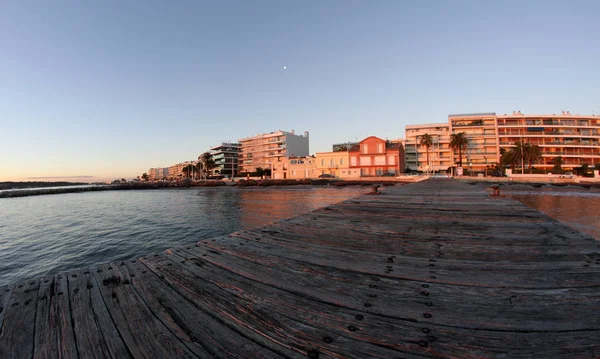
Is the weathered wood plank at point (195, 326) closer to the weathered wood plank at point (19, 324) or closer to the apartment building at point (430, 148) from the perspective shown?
the weathered wood plank at point (19, 324)

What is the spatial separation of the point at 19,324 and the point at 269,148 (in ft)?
332

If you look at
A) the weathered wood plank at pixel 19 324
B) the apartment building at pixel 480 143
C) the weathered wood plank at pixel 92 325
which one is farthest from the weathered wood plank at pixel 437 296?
the apartment building at pixel 480 143

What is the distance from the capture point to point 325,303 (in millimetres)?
2229

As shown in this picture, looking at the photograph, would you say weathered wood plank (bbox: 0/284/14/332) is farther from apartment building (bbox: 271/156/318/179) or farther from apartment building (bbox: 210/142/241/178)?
apartment building (bbox: 210/142/241/178)

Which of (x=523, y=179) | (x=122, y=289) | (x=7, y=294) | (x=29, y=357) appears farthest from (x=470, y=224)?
(x=523, y=179)

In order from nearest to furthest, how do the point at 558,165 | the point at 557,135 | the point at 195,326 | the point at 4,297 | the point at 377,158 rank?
the point at 195,326
the point at 4,297
the point at 558,165
the point at 377,158
the point at 557,135

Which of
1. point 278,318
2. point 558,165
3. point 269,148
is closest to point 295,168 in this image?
point 269,148

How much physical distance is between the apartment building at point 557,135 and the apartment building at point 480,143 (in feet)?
5.94

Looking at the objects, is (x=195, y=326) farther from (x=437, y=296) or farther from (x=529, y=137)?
(x=529, y=137)

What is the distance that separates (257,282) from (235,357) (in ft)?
3.88

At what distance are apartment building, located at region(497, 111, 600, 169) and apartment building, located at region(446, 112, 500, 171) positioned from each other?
5.94ft

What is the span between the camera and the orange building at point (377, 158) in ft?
212

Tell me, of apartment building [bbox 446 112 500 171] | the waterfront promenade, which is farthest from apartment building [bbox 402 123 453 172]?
the waterfront promenade

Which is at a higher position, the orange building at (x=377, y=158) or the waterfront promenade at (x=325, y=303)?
the orange building at (x=377, y=158)
